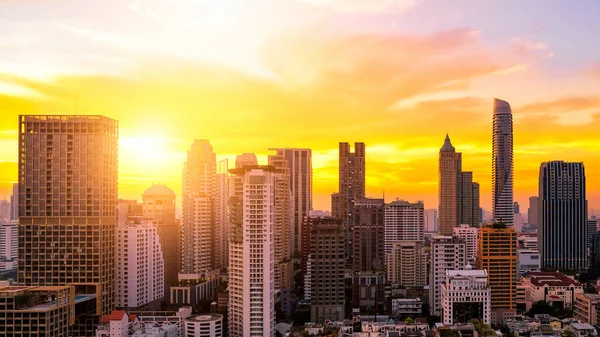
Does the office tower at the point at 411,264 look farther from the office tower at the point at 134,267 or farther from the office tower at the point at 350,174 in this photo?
the office tower at the point at 134,267

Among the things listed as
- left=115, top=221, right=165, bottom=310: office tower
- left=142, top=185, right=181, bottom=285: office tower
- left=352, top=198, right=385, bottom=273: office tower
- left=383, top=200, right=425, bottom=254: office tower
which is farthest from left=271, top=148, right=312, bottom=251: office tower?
left=115, top=221, right=165, bottom=310: office tower

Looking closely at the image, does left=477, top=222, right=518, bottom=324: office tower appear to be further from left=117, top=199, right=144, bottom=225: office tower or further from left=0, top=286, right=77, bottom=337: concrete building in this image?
left=0, top=286, right=77, bottom=337: concrete building

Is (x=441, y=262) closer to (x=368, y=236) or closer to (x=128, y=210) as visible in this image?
(x=368, y=236)

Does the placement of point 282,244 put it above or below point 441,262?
above

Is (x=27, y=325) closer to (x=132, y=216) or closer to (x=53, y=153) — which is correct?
(x=53, y=153)

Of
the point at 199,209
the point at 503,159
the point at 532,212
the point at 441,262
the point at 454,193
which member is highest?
the point at 503,159

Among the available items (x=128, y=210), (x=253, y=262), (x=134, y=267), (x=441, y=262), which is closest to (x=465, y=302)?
(x=441, y=262)

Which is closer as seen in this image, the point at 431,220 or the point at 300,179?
the point at 300,179
